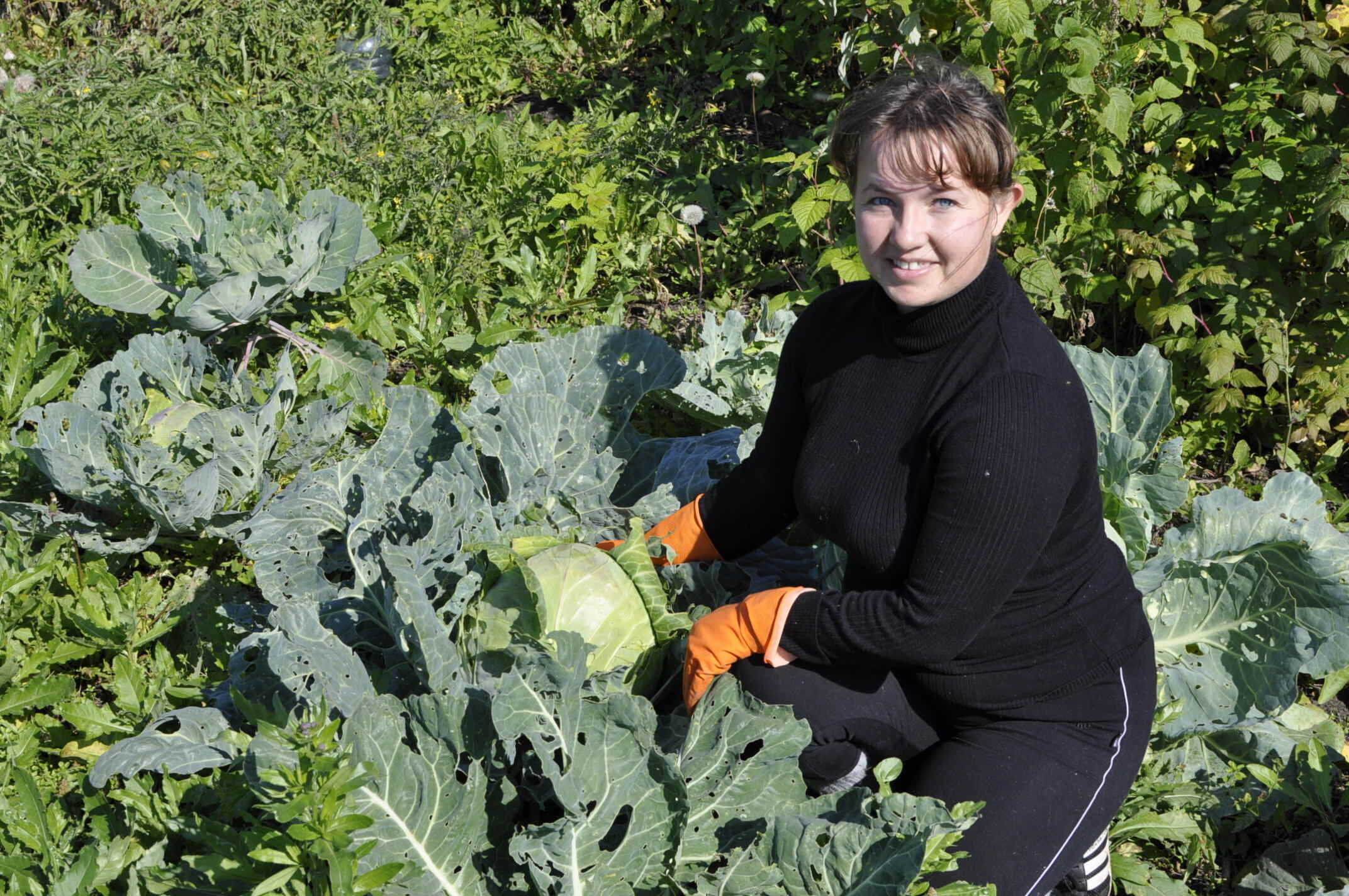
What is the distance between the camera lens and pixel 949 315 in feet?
7.54

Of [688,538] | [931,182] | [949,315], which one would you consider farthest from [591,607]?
[931,182]

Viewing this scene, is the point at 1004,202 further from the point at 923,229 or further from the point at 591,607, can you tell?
the point at 591,607

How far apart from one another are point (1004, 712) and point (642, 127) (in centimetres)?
402

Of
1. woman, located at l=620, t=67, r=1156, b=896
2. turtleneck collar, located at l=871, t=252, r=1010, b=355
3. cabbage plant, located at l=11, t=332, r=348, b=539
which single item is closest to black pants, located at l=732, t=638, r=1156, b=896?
woman, located at l=620, t=67, r=1156, b=896

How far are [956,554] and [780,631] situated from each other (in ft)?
1.38

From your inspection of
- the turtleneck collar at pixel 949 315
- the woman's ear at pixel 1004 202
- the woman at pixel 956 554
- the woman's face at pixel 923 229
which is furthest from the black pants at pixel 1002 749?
the woman's ear at pixel 1004 202

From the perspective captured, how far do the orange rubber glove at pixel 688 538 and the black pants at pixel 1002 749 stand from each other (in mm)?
480

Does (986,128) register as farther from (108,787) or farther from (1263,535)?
(108,787)

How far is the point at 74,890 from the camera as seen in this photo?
2408mm

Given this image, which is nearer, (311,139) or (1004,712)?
(1004,712)

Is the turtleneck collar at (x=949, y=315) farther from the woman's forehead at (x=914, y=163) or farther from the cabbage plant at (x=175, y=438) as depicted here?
the cabbage plant at (x=175, y=438)

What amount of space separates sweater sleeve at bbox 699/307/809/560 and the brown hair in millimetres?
548

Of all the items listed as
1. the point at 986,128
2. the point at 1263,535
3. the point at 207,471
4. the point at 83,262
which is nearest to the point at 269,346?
the point at 83,262

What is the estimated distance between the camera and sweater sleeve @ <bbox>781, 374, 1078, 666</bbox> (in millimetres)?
2168
